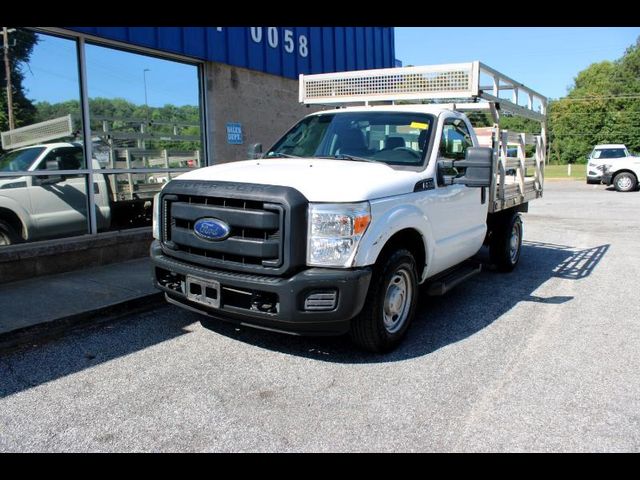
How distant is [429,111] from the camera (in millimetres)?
5156

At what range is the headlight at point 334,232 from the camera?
3615 millimetres

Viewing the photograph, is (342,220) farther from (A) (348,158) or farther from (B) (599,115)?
(B) (599,115)

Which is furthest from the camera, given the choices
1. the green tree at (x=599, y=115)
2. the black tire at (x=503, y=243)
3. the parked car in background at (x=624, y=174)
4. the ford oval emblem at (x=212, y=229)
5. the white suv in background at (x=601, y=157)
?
the green tree at (x=599, y=115)

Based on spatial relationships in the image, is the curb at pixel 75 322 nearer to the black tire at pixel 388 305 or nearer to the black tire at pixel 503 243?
the black tire at pixel 388 305

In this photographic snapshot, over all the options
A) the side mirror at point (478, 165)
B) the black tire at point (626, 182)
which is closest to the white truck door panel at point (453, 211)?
the side mirror at point (478, 165)

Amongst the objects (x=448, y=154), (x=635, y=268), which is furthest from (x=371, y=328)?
(x=635, y=268)

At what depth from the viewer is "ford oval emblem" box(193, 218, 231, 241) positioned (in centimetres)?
384

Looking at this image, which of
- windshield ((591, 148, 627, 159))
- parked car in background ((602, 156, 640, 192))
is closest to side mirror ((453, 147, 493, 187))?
parked car in background ((602, 156, 640, 192))

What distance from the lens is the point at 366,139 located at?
5008 mm

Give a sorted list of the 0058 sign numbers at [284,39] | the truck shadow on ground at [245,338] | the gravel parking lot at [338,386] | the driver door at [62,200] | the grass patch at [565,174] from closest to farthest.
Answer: the gravel parking lot at [338,386]
the truck shadow on ground at [245,338]
the driver door at [62,200]
the 0058 sign numbers at [284,39]
the grass patch at [565,174]

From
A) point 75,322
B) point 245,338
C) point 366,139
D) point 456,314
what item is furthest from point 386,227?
point 75,322

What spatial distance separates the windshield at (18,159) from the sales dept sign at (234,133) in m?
3.28

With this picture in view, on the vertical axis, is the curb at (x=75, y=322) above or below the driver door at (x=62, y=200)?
below

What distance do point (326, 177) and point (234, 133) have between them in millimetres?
5584
